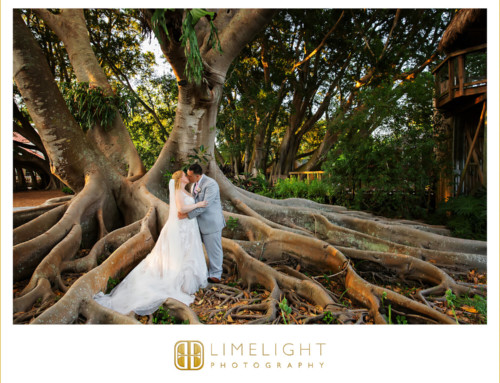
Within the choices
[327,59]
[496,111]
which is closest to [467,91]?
[496,111]

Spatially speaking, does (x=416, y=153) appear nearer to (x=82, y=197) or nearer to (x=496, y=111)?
(x=496, y=111)

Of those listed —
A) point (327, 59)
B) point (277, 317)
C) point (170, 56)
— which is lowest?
point (277, 317)

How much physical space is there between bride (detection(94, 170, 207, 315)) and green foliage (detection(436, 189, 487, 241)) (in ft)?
12.1

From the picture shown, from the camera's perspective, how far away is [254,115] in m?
8.53

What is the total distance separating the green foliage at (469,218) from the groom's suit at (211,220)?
3487 millimetres

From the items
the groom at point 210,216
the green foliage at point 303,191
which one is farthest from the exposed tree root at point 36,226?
the green foliage at point 303,191

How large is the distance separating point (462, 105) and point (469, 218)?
233 centimetres

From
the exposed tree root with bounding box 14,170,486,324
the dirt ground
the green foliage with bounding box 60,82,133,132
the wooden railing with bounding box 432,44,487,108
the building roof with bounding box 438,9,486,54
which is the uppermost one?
the building roof with bounding box 438,9,486,54

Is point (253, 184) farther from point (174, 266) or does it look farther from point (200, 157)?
point (174, 266)

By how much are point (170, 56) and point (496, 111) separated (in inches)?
118

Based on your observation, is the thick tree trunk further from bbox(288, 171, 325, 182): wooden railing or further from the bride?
bbox(288, 171, 325, 182): wooden railing

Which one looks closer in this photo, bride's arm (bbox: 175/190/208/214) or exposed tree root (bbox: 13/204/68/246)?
bride's arm (bbox: 175/190/208/214)
